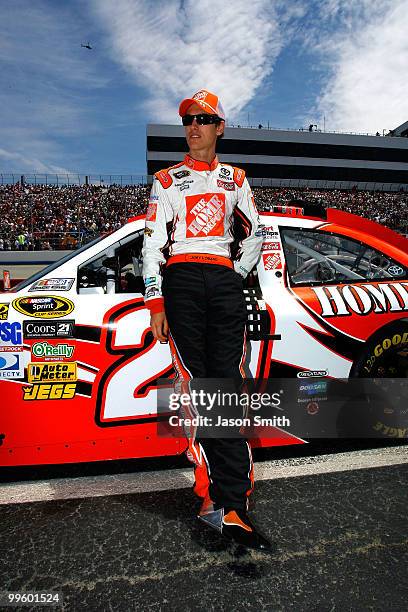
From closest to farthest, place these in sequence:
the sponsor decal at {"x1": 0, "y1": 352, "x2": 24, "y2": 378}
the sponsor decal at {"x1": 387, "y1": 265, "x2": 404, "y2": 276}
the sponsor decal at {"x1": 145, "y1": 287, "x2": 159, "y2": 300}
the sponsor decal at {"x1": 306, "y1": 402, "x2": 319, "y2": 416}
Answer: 1. the sponsor decal at {"x1": 145, "y1": 287, "x2": 159, "y2": 300}
2. the sponsor decal at {"x1": 0, "y1": 352, "x2": 24, "y2": 378}
3. the sponsor decal at {"x1": 306, "y1": 402, "x2": 319, "y2": 416}
4. the sponsor decal at {"x1": 387, "y1": 265, "x2": 404, "y2": 276}

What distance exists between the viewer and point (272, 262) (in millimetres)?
2662

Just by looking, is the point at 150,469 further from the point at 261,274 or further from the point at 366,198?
the point at 366,198

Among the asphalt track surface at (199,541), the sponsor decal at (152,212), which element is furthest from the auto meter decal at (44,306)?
the asphalt track surface at (199,541)

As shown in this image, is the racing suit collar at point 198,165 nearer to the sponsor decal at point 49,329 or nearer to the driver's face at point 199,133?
the driver's face at point 199,133

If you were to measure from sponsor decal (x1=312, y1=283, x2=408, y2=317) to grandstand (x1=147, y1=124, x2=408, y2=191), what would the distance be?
46.7 metres

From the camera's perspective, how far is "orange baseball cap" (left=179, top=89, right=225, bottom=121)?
7.02 feet

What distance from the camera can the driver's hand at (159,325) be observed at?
2.09 meters

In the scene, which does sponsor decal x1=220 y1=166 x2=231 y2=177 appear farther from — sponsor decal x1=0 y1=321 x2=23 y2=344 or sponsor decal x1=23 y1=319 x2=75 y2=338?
sponsor decal x1=0 y1=321 x2=23 y2=344

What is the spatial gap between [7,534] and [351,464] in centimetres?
183

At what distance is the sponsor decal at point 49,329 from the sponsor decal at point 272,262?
1140 millimetres

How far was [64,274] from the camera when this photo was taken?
252 centimetres

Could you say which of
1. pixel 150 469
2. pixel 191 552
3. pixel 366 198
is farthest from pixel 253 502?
pixel 366 198

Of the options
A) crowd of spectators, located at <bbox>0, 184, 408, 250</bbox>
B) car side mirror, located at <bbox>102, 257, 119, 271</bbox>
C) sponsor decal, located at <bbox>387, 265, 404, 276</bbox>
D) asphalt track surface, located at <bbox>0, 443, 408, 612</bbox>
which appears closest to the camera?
asphalt track surface, located at <bbox>0, 443, 408, 612</bbox>

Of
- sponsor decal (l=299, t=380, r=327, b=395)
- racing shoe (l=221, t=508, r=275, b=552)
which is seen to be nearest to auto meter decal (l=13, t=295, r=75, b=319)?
racing shoe (l=221, t=508, r=275, b=552)
